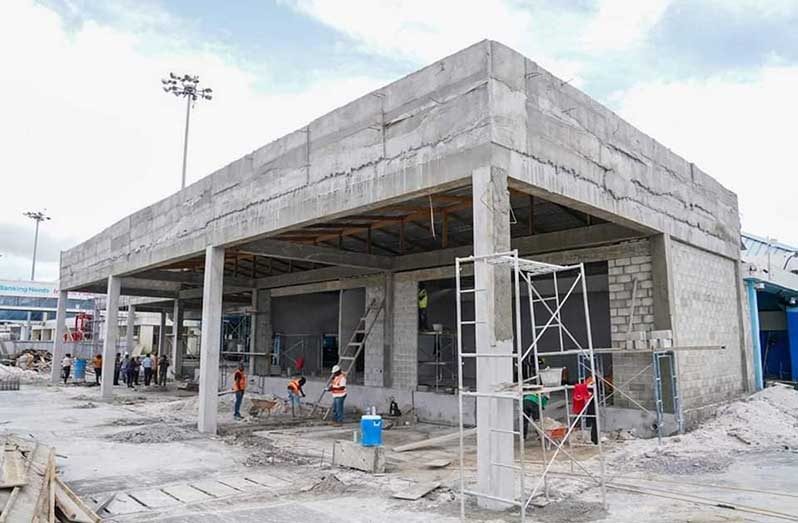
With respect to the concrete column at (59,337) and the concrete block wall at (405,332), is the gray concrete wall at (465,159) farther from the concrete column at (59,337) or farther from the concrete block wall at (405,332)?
the concrete column at (59,337)

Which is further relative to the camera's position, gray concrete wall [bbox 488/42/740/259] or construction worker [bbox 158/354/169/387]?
construction worker [bbox 158/354/169/387]

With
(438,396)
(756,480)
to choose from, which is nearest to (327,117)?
(438,396)

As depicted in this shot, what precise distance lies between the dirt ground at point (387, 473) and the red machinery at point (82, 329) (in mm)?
29495

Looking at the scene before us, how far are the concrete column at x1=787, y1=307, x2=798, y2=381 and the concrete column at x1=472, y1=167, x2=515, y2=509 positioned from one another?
21190 millimetres

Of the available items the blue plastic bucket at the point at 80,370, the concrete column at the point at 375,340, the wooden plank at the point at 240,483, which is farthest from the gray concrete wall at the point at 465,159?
the blue plastic bucket at the point at 80,370

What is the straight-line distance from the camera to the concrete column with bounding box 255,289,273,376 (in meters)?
26.7

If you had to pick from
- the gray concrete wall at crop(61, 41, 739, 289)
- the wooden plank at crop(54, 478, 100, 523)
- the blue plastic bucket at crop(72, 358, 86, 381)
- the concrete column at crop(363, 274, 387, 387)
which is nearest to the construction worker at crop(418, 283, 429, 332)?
the concrete column at crop(363, 274, 387, 387)

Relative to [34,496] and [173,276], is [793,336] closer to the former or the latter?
[173,276]

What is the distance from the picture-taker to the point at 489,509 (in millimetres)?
8203

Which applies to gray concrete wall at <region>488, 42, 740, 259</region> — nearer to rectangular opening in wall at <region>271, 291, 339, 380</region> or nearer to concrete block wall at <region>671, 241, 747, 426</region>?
concrete block wall at <region>671, 241, 747, 426</region>

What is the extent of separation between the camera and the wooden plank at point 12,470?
7045mm

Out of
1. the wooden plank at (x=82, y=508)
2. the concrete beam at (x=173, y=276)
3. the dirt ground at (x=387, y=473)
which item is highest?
the concrete beam at (x=173, y=276)

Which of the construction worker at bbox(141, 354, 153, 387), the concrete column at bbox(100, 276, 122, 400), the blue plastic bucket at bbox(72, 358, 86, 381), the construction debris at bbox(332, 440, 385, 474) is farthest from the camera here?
the blue plastic bucket at bbox(72, 358, 86, 381)

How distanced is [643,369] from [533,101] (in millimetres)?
7273
